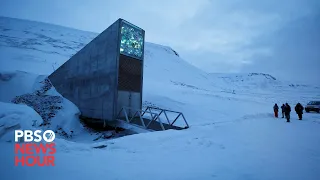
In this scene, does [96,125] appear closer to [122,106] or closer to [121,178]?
[122,106]

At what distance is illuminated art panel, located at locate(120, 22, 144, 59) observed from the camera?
10.8 metres

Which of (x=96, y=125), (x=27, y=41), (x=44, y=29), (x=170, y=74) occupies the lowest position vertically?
(x=96, y=125)

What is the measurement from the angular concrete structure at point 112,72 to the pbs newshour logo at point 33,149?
19.1 feet

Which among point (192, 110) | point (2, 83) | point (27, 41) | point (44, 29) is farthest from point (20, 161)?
point (44, 29)

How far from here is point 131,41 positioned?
444 inches

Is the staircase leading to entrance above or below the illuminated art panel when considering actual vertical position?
below

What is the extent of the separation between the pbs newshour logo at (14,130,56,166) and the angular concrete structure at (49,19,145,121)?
5.84m

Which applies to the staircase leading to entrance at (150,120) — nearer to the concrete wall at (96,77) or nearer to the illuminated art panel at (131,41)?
the concrete wall at (96,77)

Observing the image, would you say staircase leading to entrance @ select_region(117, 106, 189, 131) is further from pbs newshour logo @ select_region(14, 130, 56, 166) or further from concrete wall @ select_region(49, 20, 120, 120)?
pbs newshour logo @ select_region(14, 130, 56, 166)

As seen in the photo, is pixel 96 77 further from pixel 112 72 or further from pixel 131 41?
pixel 131 41

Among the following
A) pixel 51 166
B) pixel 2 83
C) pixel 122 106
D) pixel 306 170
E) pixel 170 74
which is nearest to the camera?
pixel 51 166

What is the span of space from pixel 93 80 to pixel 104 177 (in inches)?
404

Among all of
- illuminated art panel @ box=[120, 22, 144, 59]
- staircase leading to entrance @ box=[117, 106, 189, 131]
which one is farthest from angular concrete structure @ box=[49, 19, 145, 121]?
staircase leading to entrance @ box=[117, 106, 189, 131]

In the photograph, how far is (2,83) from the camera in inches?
536
